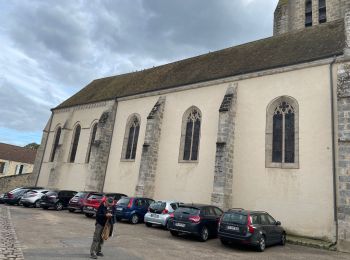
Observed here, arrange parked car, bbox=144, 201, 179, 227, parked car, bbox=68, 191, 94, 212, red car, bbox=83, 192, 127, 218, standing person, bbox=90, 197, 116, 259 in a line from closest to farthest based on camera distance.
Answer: standing person, bbox=90, 197, 116, 259 < parked car, bbox=144, 201, 179, 227 < red car, bbox=83, 192, 127, 218 < parked car, bbox=68, 191, 94, 212

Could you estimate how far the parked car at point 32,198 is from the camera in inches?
780

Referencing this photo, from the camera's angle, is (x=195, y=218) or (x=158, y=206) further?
(x=158, y=206)

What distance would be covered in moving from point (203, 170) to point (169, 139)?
356cm

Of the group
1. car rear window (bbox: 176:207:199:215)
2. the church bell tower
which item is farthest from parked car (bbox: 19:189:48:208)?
the church bell tower

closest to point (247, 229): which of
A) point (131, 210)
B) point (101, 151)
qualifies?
point (131, 210)

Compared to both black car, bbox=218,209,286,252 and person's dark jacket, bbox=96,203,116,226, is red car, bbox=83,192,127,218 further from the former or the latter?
person's dark jacket, bbox=96,203,116,226

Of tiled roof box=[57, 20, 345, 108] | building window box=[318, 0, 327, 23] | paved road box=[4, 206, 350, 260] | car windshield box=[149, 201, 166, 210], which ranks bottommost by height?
paved road box=[4, 206, 350, 260]

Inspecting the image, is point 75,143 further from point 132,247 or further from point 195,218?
point 132,247

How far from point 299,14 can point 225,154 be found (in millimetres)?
15066

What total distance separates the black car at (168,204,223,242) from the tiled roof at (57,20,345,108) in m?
8.78

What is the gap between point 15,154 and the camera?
145ft

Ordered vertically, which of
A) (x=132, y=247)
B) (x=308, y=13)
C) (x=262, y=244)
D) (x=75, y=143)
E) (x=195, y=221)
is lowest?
(x=132, y=247)

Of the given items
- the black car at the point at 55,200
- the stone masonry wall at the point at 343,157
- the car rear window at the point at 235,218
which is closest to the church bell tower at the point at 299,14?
the stone masonry wall at the point at 343,157

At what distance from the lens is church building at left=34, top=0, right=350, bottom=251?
43.0ft
